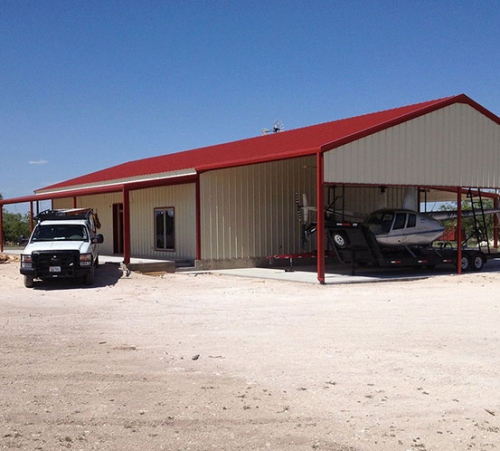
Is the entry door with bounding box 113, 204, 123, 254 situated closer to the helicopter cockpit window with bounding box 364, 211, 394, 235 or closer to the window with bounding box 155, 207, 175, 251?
the window with bounding box 155, 207, 175, 251

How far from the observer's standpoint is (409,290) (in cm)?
1652

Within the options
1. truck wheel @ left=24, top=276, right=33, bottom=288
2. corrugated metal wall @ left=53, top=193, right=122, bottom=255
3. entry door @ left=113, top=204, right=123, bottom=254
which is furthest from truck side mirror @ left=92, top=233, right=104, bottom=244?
entry door @ left=113, top=204, right=123, bottom=254

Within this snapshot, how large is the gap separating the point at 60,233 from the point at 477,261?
14.0 meters

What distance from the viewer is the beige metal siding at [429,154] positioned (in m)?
18.7

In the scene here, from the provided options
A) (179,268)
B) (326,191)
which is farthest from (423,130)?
(179,268)

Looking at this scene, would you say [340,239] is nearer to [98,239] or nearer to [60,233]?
[98,239]

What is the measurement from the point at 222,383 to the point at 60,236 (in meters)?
12.7

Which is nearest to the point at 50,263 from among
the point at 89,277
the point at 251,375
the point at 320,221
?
the point at 89,277

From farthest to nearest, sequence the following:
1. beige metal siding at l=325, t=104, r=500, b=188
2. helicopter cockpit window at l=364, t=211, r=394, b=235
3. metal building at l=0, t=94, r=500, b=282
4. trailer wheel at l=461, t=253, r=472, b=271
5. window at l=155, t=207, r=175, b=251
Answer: window at l=155, t=207, r=175, b=251 → trailer wheel at l=461, t=253, r=472, b=271 → helicopter cockpit window at l=364, t=211, r=394, b=235 → metal building at l=0, t=94, r=500, b=282 → beige metal siding at l=325, t=104, r=500, b=188

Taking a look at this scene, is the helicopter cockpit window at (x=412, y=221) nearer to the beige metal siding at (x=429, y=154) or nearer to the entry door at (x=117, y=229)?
the beige metal siding at (x=429, y=154)

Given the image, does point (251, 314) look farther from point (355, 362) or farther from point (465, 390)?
point (465, 390)

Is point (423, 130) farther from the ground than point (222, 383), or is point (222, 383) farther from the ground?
point (423, 130)

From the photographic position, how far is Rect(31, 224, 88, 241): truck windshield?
1844cm

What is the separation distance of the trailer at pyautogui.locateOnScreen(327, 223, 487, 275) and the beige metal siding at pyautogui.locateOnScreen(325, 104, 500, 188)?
180 centimetres
